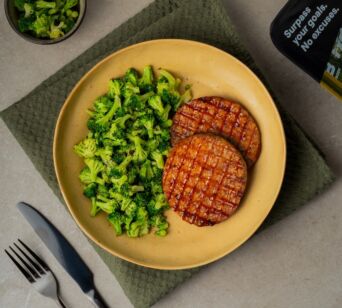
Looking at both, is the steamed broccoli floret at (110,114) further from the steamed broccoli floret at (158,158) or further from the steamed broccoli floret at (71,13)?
the steamed broccoli floret at (71,13)

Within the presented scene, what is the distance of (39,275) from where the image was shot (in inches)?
86.0

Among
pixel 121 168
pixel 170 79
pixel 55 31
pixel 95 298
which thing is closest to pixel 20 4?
pixel 55 31

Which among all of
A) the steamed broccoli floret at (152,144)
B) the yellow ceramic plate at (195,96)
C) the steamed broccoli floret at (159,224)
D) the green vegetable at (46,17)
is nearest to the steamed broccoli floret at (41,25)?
the green vegetable at (46,17)

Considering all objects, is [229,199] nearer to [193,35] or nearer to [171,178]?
[171,178]

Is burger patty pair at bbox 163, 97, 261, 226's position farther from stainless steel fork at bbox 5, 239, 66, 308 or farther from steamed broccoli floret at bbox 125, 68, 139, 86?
stainless steel fork at bbox 5, 239, 66, 308

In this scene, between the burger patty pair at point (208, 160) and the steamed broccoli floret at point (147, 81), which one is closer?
the burger patty pair at point (208, 160)

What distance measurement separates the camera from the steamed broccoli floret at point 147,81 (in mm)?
1996

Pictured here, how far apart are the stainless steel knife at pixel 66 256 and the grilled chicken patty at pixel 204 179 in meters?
0.52

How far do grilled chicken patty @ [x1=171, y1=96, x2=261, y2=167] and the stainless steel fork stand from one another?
2.87ft

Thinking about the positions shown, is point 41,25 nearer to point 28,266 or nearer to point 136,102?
point 136,102

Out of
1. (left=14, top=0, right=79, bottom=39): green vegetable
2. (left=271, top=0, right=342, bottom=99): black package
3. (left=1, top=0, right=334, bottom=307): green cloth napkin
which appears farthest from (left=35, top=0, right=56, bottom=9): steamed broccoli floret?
(left=271, top=0, right=342, bottom=99): black package

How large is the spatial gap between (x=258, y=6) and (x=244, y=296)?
121cm

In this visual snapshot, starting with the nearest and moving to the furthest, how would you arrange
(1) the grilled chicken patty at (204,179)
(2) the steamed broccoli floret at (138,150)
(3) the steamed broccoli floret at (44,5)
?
(1) the grilled chicken patty at (204,179), (2) the steamed broccoli floret at (138,150), (3) the steamed broccoli floret at (44,5)

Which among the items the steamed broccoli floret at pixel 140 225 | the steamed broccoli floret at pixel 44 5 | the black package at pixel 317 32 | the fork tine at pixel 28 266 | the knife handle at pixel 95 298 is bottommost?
the knife handle at pixel 95 298
